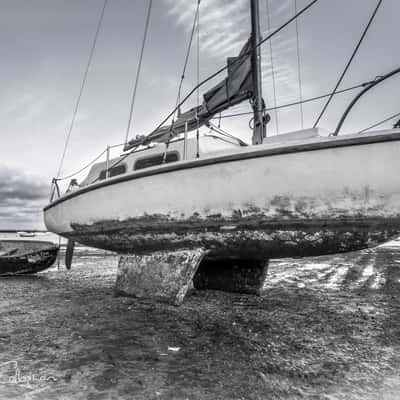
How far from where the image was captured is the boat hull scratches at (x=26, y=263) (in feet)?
18.7

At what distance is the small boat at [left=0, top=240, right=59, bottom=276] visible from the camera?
5.71m

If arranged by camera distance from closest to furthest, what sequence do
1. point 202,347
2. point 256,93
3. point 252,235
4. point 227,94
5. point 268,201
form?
point 202,347, point 268,201, point 252,235, point 256,93, point 227,94

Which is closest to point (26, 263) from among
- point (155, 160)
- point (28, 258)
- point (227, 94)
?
point (28, 258)

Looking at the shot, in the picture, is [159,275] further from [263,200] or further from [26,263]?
[26,263]

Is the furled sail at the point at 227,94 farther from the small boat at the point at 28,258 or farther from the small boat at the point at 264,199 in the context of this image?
the small boat at the point at 28,258

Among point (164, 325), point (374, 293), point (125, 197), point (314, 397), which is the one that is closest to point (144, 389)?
point (314, 397)

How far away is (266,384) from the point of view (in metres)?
1.42

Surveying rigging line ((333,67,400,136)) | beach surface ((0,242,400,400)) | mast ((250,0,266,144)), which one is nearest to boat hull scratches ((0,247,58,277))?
beach surface ((0,242,400,400))

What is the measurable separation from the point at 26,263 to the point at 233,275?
404cm

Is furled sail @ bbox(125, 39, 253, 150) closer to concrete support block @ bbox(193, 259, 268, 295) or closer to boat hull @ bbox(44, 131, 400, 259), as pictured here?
boat hull @ bbox(44, 131, 400, 259)

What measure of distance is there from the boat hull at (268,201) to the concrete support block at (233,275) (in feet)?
2.73

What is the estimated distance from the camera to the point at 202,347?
191 cm

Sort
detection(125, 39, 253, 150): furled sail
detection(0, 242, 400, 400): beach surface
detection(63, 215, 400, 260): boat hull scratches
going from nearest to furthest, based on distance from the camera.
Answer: detection(0, 242, 400, 400): beach surface < detection(63, 215, 400, 260): boat hull scratches < detection(125, 39, 253, 150): furled sail

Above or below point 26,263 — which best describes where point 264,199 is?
above
